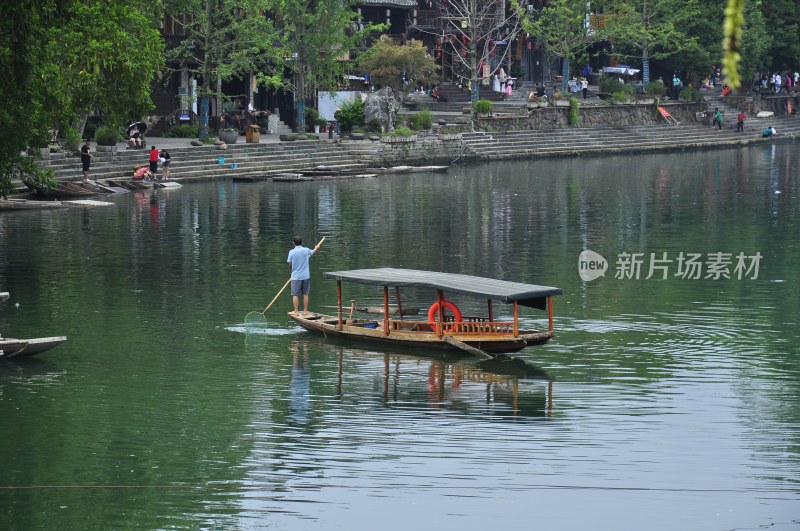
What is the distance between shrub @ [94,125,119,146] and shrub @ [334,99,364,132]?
15.7 m

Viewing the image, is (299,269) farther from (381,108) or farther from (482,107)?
(482,107)

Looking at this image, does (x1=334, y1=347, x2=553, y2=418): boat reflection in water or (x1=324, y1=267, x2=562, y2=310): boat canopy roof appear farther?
(x1=324, y1=267, x2=562, y2=310): boat canopy roof

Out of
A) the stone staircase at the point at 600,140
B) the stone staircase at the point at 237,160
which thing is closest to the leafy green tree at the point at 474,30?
the stone staircase at the point at 600,140

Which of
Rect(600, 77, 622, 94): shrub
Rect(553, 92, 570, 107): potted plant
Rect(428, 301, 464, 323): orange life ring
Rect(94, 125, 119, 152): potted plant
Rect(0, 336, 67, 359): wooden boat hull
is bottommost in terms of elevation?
Rect(0, 336, 67, 359): wooden boat hull

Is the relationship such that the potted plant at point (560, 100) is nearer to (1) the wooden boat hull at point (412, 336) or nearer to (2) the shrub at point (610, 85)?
(2) the shrub at point (610, 85)

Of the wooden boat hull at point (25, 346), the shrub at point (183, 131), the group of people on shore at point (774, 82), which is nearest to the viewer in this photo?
the wooden boat hull at point (25, 346)

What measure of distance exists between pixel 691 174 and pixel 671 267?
31596 mm

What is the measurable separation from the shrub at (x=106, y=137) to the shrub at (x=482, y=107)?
25012 millimetres

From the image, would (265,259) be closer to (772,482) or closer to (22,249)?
(22,249)

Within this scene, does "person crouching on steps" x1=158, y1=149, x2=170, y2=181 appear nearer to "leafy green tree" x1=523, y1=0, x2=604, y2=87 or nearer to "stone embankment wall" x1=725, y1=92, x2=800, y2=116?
"leafy green tree" x1=523, y1=0, x2=604, y2=87

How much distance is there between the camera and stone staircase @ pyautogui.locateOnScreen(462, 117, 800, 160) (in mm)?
74250

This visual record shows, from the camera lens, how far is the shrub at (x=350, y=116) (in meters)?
69.6

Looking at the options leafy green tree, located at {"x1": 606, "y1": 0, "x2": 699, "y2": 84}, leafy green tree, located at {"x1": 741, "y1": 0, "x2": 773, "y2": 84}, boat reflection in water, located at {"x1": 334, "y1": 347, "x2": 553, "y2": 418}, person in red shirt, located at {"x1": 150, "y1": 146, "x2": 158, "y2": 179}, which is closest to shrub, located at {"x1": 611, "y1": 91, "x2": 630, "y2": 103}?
leafy green tree, located at {"x1": 606, "y1": 0, "x2": 699, "y2": 84}

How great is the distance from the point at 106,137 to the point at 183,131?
1057 cm
